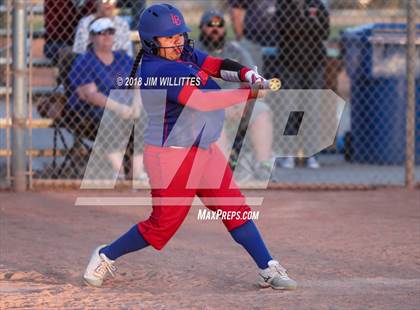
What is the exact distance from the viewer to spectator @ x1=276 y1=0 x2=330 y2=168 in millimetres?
10242

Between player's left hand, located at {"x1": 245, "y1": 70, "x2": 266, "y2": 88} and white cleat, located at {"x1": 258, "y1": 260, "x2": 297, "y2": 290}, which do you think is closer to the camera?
player's left hand, located at {"x1": 245, "y1": 70, "x2": 266, "y2": 88}

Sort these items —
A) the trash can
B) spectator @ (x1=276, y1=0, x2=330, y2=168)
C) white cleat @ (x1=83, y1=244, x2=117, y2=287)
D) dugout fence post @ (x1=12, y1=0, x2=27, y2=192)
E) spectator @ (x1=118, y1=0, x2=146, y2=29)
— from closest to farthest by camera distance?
white cleat @ (x1=83, y1=244, x2=117, y2=287), dugout fence post @ (x1=12, y1=0, x2=27, y2=192), spectator @ (x1=118, y1=0, x2=146, y2=29), spectator @ (x1=276, y1=0, x2=330, y2=168), the trash can

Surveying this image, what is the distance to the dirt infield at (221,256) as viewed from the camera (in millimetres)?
5102

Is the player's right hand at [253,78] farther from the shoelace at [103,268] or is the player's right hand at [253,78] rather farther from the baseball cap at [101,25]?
the baseball cap at [101,25]

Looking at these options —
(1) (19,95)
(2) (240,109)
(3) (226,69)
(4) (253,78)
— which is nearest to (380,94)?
(2) (240,109)

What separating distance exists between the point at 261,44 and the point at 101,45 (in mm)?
2382

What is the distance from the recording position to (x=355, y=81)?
1165 cm

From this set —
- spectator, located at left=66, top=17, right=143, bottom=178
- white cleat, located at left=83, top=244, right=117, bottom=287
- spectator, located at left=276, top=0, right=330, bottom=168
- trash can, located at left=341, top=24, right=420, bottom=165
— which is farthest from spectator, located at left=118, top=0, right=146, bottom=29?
white cleat, located at left=83, top=244, right=117, bottom=287

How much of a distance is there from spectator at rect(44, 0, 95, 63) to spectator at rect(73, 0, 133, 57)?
0.99 feet

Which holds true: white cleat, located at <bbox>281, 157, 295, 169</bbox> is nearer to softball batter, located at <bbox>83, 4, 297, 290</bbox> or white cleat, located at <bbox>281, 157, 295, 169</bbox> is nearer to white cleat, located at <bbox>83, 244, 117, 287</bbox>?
softball batter, located at <bbox>83, 4, 297, 290</bbox>

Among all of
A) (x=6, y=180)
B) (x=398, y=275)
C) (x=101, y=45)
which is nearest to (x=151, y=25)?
(x=398, y=275)

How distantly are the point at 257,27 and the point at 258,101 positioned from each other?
143cm

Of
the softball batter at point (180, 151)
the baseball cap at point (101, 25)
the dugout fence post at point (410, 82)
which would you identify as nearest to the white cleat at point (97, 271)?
the softball batter at point (180, 151)

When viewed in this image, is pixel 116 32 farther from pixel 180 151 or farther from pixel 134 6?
pixel 180 151
